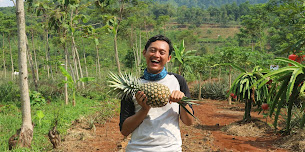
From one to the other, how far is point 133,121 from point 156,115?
6.5 inches

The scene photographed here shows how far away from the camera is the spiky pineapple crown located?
1860mm

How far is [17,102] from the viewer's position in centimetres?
965

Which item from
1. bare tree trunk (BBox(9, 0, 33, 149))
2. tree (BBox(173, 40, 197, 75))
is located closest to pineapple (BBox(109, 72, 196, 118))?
bare tree trunk (BBox(9, 0, 33, 149))

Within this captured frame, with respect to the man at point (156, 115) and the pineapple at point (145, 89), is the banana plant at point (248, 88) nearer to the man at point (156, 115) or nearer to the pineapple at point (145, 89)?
the man at point (156, 115)

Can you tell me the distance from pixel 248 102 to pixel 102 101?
21.7ft

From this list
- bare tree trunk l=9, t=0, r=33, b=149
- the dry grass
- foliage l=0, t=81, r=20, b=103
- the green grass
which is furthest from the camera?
foliage l=0, t=81, r=20, b=103

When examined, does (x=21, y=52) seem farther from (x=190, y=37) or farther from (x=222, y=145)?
(x=190, y=37)

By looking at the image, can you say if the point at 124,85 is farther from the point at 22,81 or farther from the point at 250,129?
the point at 250,129

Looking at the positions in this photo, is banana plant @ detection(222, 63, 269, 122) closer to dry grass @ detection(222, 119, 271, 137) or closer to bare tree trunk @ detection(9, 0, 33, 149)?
dry grass @ detection(222, 119, 271, 137)

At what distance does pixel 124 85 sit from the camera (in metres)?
1.90

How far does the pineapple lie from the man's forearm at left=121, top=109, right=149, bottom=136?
81mm

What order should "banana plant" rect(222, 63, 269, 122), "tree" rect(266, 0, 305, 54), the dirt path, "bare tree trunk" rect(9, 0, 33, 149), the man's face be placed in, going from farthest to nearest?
"banana plant" rect(222, 63, 269, 122), the dirt path, "bare tree trunk" rect(9, 0, 33, 149), "tree" rect(266, 0, 305, 54), the man's face

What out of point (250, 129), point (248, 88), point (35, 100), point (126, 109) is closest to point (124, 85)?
point (126, 109)

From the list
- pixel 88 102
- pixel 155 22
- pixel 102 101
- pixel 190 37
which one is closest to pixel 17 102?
pixel 88 102
